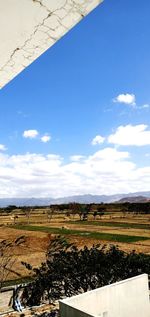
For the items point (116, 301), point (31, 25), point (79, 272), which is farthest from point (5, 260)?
point (31, 25)

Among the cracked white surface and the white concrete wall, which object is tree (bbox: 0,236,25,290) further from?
the cracked white surface

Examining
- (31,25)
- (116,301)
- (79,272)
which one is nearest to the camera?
(31,25)

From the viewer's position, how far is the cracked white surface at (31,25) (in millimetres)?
1617

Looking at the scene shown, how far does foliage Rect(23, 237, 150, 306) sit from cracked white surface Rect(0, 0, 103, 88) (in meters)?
14.8

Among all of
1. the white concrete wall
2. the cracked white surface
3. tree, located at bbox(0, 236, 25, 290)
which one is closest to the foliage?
tree, located at bbox(0, 236, 25, 290)

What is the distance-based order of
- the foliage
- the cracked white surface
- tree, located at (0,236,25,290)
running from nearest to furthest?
the cracked white surface
the foliage
tree, located at (0,236,25,290)

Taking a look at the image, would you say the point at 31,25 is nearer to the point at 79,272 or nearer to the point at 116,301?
the point at 116,301

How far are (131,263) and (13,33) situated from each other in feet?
53.4

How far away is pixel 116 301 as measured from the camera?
12.0 meters

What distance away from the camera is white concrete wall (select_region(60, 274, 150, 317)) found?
10750 mm

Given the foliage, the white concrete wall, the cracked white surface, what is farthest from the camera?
the foliage

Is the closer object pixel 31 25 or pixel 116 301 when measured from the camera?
pixel 31 25

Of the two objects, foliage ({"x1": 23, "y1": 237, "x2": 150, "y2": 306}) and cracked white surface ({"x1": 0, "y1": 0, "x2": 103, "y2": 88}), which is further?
foliage ({"x1": 23, "y1": 237, "x2": 150, "y2": 306})

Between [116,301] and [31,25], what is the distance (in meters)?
12.0
